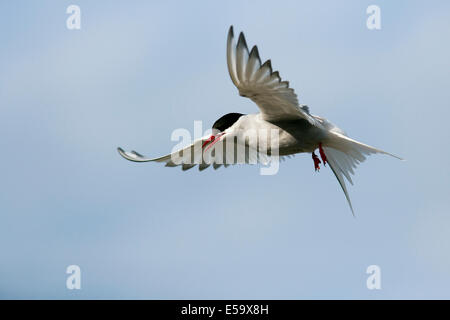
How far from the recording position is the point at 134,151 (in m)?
9.08

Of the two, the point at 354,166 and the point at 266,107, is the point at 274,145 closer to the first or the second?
the point at 266,107

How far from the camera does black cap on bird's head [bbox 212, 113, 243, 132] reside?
28.2 feet

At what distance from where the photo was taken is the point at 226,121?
8680mm

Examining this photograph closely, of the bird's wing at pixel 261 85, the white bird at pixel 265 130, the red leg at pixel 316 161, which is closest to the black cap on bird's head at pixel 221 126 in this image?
the white bird at pixel 265 130

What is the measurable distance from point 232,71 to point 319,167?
6.46ft

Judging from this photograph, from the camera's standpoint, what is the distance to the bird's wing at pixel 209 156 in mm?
8980

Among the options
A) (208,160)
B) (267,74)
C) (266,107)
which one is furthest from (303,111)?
(208,160)

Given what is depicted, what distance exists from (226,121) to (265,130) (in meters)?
0.71

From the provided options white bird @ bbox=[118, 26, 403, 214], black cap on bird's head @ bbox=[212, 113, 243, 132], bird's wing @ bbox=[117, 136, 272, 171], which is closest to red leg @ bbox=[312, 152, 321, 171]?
white bird @ bbox=[118, 26, 403, 214]

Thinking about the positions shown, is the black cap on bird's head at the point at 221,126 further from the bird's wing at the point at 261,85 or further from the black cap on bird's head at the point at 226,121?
the bird's wing at the point at 261,85

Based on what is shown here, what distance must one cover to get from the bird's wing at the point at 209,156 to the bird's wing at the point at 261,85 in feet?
3.35

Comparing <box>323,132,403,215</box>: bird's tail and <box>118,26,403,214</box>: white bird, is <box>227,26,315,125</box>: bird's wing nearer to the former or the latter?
<box>118,26,403,214</box>: white bird

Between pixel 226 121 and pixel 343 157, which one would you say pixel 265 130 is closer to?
pixel 226 121

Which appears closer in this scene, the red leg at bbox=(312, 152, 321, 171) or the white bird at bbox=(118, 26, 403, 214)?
the white bird at bbox=(118, 26, 403, 214)
